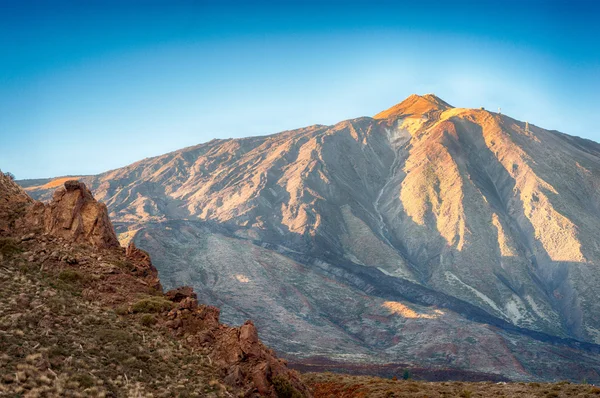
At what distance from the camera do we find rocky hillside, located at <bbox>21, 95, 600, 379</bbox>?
93812mm

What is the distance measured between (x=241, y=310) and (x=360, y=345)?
22.8 meters

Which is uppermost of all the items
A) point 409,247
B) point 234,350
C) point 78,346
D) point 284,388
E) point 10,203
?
point 10,203

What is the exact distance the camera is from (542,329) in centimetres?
11425

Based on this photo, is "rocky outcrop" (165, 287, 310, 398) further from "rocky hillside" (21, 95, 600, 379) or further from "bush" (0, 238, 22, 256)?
"rocky hillside" (21, 95, 600, 379)

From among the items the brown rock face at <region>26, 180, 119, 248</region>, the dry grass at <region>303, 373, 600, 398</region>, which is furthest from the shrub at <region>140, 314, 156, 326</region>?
the dry grass at <region>303, 373, 600, 398</region>

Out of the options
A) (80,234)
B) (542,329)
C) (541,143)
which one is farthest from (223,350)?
(541,143)

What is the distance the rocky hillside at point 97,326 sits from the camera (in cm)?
1588

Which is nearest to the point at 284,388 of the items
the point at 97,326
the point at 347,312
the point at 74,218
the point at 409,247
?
the point at 97,326

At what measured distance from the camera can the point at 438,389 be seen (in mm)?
24844

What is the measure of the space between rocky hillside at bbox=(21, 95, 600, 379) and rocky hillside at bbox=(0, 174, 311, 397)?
182ft

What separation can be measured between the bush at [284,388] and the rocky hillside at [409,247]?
188 ft

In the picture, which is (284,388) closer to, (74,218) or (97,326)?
(97,326)

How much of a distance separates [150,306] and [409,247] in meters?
136

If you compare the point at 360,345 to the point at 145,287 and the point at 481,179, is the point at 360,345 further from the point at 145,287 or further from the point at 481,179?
the point at 481,179
